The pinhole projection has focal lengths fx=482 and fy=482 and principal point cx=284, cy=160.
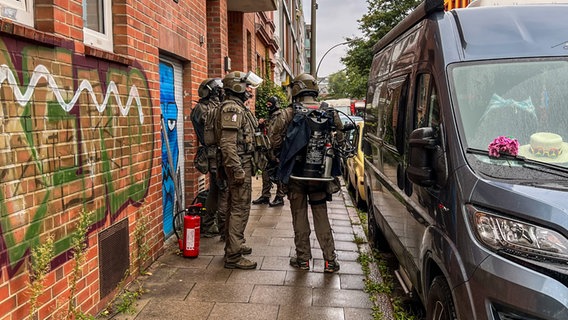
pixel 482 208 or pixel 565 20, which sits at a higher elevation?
pixel 565 20

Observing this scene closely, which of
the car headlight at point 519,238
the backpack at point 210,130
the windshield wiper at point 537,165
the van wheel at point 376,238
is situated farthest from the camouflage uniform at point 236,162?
the car headlight at point 519,238

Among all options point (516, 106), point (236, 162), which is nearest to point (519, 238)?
point (516, 106)

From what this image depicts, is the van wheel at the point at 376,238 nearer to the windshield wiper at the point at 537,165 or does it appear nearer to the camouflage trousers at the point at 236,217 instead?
the camouflage trousers at the point at 236,217

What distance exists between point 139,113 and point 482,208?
11.1 ft

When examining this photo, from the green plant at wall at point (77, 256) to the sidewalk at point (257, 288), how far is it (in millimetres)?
621

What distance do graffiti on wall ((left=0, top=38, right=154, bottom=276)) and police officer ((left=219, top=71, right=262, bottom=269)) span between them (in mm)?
923

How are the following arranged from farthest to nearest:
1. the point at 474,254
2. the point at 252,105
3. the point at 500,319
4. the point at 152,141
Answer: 1. the point at 252,105
2. the point at 152,141
3. the point at 474,254
4. the point at 500,319

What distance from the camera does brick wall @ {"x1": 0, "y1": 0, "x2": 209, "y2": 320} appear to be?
2.77 metres

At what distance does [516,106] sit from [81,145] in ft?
9.71

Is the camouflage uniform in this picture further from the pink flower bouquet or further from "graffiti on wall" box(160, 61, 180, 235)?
the pink flower bouquet

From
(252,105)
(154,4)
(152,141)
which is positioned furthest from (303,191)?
(252,105)

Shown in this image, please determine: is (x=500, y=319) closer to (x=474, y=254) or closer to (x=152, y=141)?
(x=474, y=254)

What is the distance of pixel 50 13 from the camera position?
3.20m

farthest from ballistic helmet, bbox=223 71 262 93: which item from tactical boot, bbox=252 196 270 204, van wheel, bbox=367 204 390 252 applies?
tactical boot, bbox=252 196 270 204
